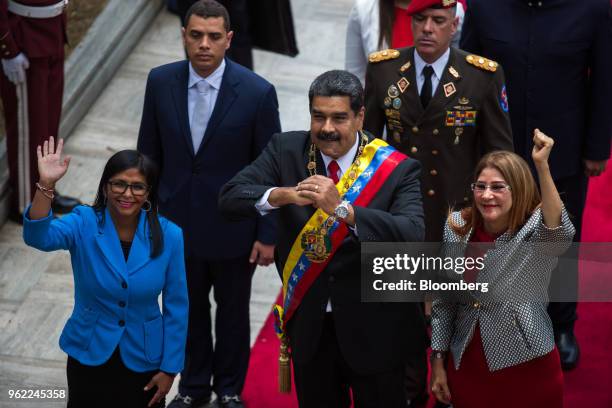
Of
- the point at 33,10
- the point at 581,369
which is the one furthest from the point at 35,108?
the point at 581,369

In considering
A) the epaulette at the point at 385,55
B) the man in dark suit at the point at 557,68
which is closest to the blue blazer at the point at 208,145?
the epaulette at the point at 385,55

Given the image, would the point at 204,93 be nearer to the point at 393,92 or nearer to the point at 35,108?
the point at 393,92

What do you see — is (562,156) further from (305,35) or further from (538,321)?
(305,35)

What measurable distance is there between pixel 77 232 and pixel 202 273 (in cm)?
101

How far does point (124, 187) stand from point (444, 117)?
1.39 m

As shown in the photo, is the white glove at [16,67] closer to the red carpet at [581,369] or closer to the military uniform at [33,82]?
the military uniform at [33,82]

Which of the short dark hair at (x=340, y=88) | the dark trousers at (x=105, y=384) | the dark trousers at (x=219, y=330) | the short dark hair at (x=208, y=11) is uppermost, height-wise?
the short dark hair at (x=340, y=88)

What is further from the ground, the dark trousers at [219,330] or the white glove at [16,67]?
the white glove at [16,67]

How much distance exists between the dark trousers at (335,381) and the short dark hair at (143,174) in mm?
650

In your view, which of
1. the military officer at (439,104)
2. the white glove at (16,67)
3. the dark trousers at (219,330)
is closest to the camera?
the military officer at (439,104)

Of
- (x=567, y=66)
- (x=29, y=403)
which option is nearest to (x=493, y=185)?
(x=567, y=66)

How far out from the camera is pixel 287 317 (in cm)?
440

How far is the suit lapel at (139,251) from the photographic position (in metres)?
4.29

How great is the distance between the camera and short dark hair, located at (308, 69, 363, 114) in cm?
407
